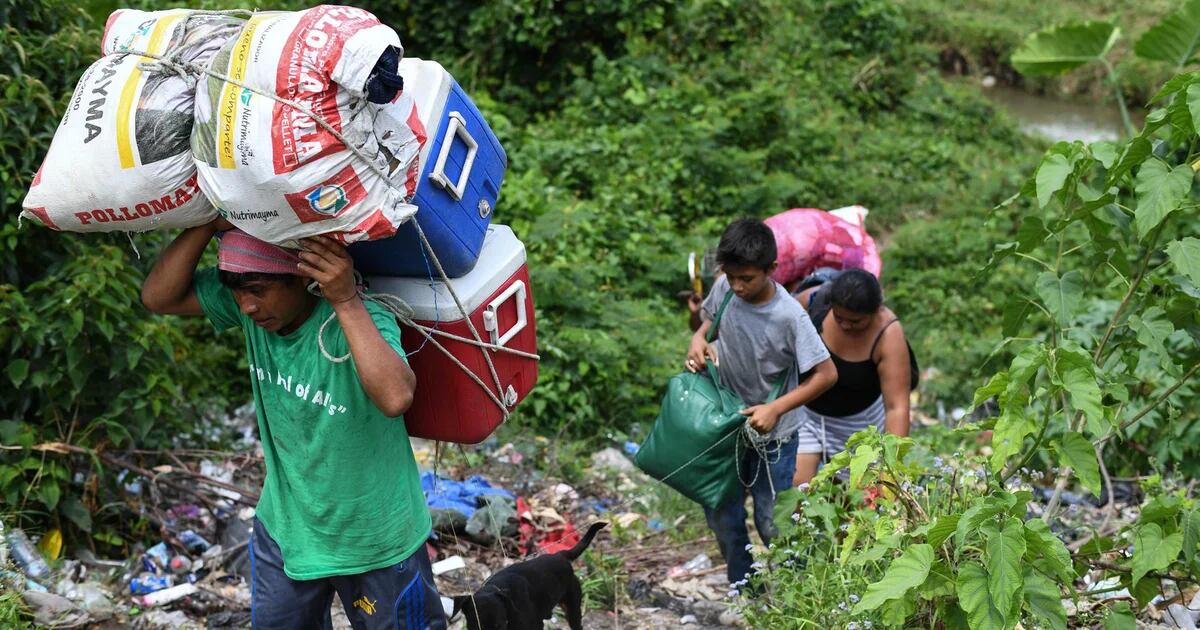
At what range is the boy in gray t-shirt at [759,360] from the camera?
12.6 feet

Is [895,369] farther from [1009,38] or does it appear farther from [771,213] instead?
[1009,38]

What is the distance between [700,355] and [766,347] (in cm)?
29

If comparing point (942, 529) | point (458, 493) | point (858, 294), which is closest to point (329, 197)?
point (942, 529)

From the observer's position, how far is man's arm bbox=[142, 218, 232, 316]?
9.20 ft

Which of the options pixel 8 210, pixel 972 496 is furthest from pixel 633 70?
pixel 972 496

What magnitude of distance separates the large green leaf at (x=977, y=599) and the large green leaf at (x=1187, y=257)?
2.96ft

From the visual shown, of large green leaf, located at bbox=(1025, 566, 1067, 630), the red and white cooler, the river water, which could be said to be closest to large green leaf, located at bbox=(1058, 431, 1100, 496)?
large green leaf, located at bbox=(1025, 566, 1067, 630)

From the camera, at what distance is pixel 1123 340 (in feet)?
11.0

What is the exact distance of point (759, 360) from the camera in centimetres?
401

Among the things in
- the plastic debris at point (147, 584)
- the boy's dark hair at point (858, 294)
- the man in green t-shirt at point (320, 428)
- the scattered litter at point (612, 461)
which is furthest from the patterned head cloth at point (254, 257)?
the scattered litter at point (612, 461)

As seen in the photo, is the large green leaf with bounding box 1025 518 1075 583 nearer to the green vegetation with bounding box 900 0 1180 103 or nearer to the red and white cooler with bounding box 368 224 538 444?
the red and white cooler with bounding box 368 224 538 444

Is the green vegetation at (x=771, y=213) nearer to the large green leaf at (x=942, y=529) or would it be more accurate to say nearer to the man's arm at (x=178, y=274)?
the large green leaf at (x=942, y=529)

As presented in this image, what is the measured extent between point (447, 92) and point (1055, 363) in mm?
1641

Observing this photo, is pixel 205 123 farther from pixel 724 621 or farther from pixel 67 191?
pixel 724 621
